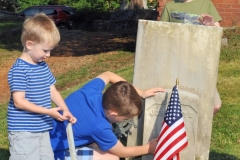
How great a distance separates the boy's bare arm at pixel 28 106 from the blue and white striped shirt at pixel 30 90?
0.14 feet

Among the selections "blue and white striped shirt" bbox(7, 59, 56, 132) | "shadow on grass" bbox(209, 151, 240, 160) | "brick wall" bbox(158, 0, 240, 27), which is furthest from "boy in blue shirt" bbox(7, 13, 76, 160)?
"brick wall" bbox(158, 0, 240, 27)

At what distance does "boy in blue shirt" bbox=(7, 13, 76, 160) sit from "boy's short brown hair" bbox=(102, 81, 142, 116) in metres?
0.34

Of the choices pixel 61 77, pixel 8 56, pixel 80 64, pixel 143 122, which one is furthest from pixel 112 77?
pixel 8 56

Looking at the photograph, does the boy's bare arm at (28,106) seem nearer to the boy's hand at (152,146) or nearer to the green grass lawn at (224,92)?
the boy's hand at (152,146)

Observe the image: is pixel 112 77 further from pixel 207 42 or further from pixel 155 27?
pixel 207 42

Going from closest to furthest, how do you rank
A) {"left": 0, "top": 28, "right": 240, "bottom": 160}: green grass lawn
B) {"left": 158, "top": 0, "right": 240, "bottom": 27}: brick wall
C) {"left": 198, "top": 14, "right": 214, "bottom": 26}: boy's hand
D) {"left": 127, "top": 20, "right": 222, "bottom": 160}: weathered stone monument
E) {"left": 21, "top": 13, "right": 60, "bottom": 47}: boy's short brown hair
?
{"left": 21, "top": 13, "right": 60, "bottom": 47}: boy's short brown hair
{"left": 127, "top": 20, "right": 222, "bottom": 160}: weathered stone monument
{"left": 198, "top": 14, "right": 214, "bottom": 26}: boy's hand
{"left": 0, "top": 28, "right": 240, "bottom": 160}: green grass lawn
{"left": 158, "top": 0, "right": 240, "bottom": 27}: brick wall

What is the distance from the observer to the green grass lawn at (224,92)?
579 cm

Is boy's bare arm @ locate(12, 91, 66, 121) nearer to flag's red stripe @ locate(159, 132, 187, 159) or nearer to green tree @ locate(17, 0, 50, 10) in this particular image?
flag's red stripe @ locate(159, 132, 187, 159)

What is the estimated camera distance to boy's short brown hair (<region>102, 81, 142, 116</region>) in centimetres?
398

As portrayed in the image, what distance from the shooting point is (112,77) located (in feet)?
15.5

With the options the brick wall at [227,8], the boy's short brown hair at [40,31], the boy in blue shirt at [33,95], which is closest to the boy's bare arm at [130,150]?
the boy in blue shirt at [33,95]

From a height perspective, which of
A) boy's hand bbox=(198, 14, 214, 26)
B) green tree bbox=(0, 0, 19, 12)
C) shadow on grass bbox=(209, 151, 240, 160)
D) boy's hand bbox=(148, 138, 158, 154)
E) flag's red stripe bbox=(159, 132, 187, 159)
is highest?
boy's hand bbox=(198, 14, 214, 26)

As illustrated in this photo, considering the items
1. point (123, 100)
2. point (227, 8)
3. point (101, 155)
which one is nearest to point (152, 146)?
point (101, 155)

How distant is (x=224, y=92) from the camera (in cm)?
771
